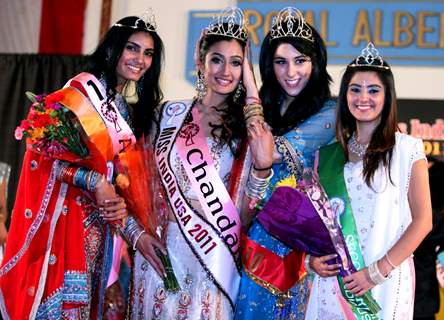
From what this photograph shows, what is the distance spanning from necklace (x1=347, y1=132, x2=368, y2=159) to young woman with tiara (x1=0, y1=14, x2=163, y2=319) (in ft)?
2.75

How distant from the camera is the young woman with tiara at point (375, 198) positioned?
232 cm

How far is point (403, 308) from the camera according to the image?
2332 mm

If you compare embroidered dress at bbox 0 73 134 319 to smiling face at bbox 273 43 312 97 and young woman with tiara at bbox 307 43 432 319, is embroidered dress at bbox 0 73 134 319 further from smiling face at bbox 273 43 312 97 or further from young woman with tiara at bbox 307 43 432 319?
young woman with tiara at bbox 307 43 432 319

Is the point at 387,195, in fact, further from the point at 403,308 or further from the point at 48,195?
the point at 48,195

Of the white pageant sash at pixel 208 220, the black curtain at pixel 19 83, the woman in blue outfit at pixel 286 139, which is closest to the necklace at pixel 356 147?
the woman in blue outfit at pixel 286 139

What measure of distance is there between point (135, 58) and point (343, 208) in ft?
3.54

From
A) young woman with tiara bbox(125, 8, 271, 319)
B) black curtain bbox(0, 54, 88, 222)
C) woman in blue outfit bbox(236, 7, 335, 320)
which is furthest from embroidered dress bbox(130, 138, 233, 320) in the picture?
black curtain bbox(0, 54, 88, 222)

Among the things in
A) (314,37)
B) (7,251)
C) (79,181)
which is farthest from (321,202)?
(7,251)

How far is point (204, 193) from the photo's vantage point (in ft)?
8.45

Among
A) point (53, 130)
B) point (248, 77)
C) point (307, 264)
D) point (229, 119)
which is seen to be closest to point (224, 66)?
point (248, 77)

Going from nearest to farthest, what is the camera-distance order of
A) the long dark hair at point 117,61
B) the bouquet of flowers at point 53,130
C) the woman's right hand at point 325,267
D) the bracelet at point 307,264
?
the woman's right hand at point 325,267 → the bracelet at point 307,264 → the bouquet of flowers at point 53,130 → the long dark hair at point 117,61

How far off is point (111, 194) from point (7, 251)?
19.0 inches

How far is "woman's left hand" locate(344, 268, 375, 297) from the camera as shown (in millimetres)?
2309

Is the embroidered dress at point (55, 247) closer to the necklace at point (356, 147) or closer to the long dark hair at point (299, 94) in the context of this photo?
the long dark hair at point (299, 94)
